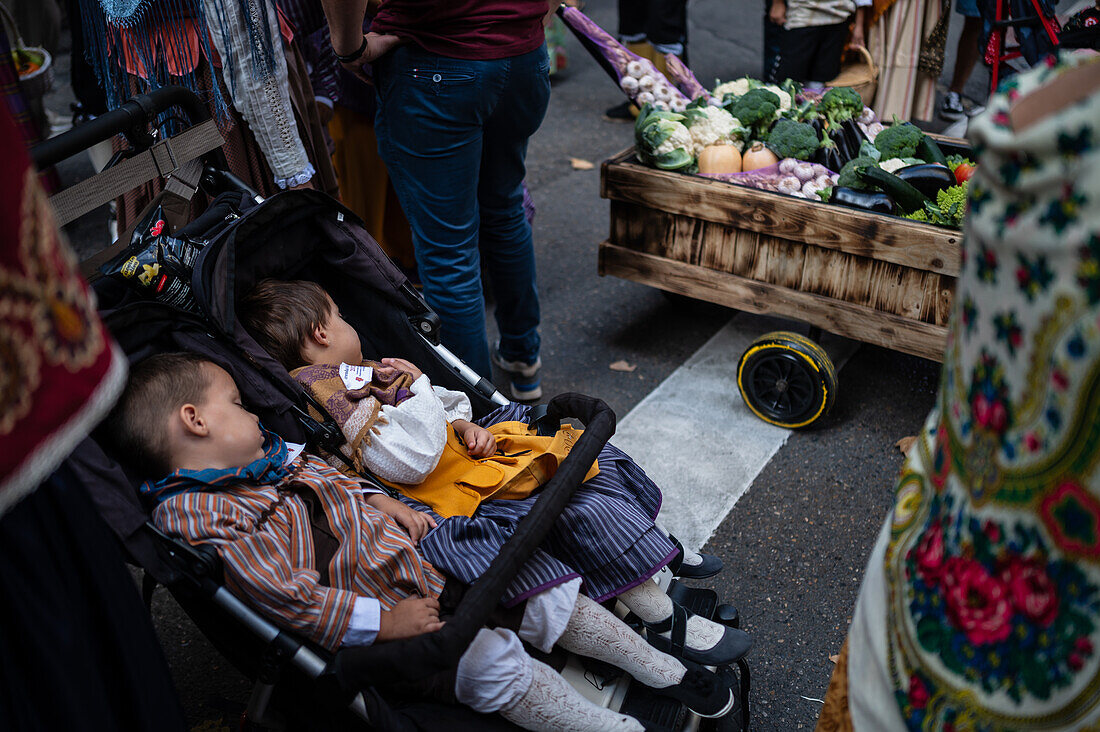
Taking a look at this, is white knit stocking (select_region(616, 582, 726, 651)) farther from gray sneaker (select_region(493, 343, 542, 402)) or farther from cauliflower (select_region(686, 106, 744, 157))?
cauliflower (select_region(686, 106, 744, 157))

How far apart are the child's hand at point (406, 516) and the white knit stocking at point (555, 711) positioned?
0.42 metres

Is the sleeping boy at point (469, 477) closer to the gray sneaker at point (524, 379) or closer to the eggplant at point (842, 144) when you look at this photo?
the gray sneaker at point (524, 379)

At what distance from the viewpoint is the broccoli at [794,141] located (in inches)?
152

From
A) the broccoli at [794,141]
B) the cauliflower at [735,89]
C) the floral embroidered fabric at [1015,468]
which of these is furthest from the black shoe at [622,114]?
the floral embroidered fabric at [1015,468]

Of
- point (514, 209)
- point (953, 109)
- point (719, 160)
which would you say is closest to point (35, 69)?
point (514, 209)

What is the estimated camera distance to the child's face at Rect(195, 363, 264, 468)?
1909 mm

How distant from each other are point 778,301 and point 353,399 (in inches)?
78.3

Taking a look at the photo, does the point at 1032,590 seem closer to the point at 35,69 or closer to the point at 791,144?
the point at 791,144

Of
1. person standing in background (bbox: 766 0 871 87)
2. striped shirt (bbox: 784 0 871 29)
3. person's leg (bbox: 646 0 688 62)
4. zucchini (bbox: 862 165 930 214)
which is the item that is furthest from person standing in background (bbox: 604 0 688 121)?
zucchini (bbox: 862 165 930 214)

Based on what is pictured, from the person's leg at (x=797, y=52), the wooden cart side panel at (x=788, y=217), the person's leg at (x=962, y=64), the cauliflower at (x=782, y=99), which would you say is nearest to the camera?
the wooden cart side panel at (x=788, y=217)

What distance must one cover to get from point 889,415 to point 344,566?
2696 millimetres

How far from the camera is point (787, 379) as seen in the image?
136 inches

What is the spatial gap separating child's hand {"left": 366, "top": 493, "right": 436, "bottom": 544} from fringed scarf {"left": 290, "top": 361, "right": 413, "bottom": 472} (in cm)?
15

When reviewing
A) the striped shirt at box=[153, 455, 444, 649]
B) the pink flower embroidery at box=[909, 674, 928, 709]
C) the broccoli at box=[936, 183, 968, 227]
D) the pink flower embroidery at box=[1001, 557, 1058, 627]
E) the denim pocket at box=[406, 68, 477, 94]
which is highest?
the denim pocket at box=[406, 68, 477, 94]
